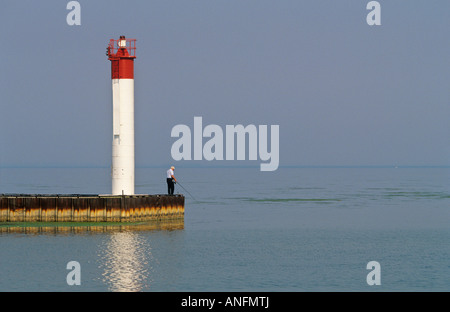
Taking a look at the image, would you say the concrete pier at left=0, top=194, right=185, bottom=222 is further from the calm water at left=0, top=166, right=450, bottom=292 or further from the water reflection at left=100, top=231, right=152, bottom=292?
the water reflection at left=100, top=231, right=152, bottom=292

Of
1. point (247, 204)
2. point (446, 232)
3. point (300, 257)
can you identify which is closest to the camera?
point (300, 257)

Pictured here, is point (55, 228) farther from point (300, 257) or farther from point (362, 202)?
point (362, 202)

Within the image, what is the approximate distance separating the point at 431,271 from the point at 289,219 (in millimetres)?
25957

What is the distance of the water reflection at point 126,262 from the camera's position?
28.6 meters

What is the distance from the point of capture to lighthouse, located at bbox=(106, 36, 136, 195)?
1769 inches

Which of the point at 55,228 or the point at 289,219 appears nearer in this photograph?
the point at 55,228

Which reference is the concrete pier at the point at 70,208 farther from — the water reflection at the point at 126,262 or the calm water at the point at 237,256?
the water reflection at the point at 126,262

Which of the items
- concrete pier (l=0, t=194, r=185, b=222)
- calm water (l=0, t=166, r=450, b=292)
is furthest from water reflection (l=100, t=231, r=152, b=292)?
concrete pier (l=0, t=194, r=185, b=222)

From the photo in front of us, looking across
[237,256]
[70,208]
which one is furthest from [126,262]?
[70,208]

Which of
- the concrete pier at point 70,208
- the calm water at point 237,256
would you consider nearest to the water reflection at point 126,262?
the calm water at point 237,256

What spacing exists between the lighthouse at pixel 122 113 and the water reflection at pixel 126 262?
188 inches

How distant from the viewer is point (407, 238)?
148ft

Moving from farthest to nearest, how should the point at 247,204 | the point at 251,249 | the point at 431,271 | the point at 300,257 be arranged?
the point at 247,204 → the point at 251,249 → the point at 300,257 → the point at 431,271
